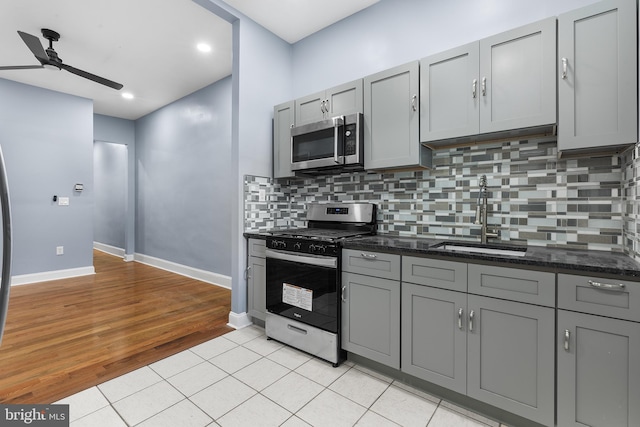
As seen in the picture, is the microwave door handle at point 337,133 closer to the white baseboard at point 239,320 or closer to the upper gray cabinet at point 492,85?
the upper gray cabinet at point 492,85

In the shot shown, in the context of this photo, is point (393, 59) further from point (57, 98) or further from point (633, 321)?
point (57, 98)

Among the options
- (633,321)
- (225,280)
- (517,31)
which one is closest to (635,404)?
(633,321)

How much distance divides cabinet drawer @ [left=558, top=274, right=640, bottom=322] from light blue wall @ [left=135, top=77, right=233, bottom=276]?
3665 millimetres

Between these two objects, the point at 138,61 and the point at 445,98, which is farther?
the point at 138,61

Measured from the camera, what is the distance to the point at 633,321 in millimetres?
1266

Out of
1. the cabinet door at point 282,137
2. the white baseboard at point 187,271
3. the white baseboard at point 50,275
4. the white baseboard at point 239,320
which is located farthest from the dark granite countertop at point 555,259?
the white baseboard at point 50,275

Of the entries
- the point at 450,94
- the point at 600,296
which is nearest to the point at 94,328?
the point at 450,94

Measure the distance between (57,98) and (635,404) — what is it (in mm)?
7000

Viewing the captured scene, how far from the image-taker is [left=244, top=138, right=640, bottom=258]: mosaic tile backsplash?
1756mm

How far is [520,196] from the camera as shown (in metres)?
2.04

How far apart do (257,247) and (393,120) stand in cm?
164

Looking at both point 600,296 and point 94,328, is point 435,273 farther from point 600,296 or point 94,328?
point 94,328

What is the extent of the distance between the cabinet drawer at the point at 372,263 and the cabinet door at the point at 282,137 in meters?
1.25

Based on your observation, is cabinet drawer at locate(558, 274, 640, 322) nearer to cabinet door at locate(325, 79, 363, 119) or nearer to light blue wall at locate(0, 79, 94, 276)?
cabinet door at locate(325, 79, 363, 119)
